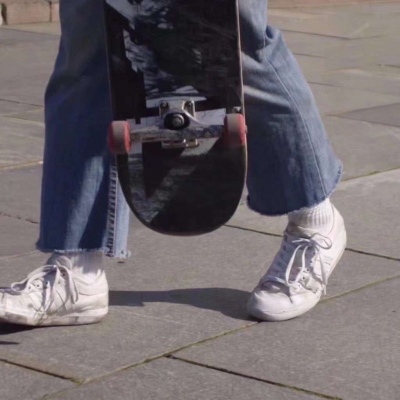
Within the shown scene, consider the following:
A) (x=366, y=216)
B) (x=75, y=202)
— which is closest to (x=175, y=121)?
(x=75, y=202)

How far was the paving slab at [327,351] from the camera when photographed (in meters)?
2.98

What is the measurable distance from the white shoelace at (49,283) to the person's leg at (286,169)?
0.52 meters

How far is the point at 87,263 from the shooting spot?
3430 millimetres

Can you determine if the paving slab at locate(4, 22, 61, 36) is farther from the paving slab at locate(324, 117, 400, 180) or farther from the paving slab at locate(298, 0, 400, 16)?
the paving slab at locate(324, 117, 400, 180)

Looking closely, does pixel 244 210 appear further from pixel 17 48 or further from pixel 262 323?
pixel 17 48

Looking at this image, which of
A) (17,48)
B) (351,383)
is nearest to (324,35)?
(17,48)

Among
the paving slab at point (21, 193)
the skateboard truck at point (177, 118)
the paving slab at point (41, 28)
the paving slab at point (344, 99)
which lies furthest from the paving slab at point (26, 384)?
the paving slab at point (41, 28)

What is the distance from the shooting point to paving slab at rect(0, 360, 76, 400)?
287 centimetres

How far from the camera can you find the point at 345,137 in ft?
20.2

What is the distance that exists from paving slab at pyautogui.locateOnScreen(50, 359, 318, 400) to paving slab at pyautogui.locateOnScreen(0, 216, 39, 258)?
119cm

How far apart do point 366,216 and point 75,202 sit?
5.36 ft

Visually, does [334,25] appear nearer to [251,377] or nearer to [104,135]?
[104,135]

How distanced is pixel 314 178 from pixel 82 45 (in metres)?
0.78

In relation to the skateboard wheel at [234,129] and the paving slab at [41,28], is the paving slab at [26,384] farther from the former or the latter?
the paving slab at [41,28]
